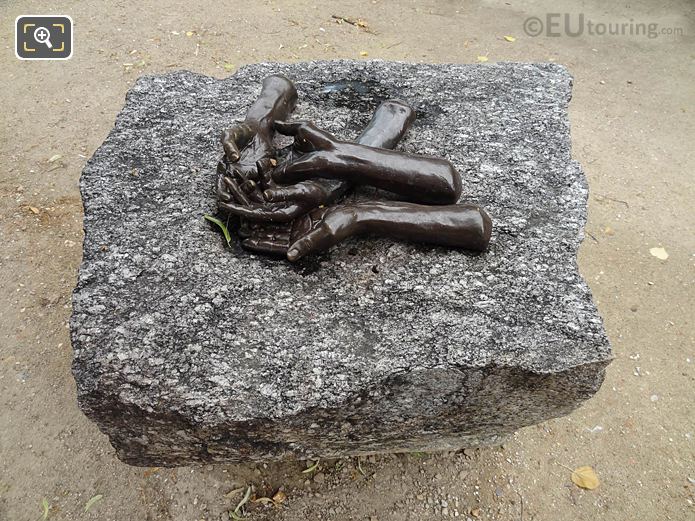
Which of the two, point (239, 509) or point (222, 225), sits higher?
point (222, 225)

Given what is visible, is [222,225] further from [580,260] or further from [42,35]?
[42,35]

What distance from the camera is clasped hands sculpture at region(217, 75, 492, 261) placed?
2.09 meters

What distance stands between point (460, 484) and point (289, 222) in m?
1.48

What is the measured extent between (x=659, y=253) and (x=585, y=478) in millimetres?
1727

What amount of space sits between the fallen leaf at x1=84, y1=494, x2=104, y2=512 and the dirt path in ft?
0.06

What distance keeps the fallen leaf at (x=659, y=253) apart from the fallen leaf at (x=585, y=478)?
1.63 meters

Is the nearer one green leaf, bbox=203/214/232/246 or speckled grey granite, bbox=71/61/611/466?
speckled grey granite, bbox=71/61/611/466

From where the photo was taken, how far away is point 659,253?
12.4 feet

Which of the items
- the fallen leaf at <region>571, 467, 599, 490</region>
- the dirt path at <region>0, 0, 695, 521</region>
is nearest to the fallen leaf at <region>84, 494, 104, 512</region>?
the dirt path at <region>0, 0, 695, 521</region>

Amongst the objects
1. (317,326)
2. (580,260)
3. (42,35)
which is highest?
(42,35)

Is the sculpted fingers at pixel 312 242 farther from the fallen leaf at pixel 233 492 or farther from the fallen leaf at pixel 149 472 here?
the fallen leaf at pixel 149 472

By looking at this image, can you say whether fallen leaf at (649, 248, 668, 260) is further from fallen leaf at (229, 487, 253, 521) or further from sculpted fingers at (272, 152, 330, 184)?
fallen leaf at (229, 487, 253, 521)

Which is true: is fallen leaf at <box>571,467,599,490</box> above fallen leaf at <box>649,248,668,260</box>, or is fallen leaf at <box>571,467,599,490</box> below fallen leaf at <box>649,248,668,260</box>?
below

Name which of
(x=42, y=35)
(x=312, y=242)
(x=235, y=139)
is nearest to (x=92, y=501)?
(x=312, y=242)
